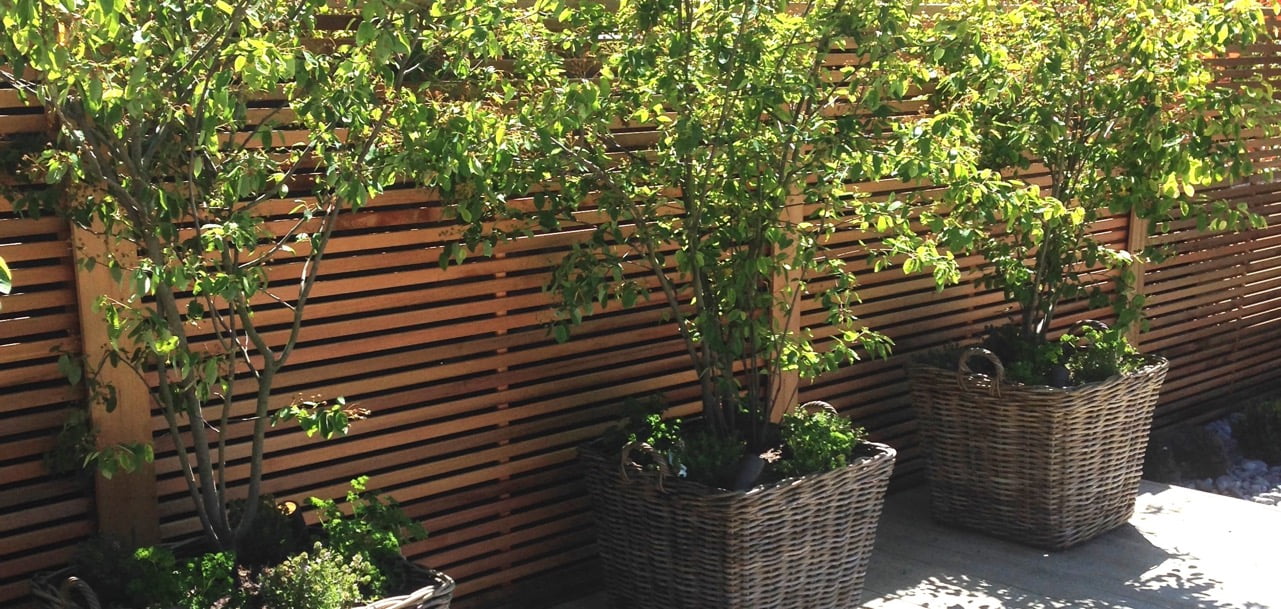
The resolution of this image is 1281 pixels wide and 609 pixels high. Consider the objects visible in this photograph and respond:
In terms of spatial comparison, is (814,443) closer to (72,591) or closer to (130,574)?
(130,574)

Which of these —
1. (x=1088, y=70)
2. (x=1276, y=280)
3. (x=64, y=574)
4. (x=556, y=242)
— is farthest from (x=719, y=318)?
(x=1276, y=280)

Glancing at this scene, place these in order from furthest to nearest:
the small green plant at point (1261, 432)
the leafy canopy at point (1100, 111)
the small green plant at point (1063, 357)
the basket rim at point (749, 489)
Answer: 1. the small green plant at point (1261, 432)
2. the small green plant at point (1063, 357)
3. the leafy canopy at point (1100, 111)
4. the basket rim at point (749, 489)

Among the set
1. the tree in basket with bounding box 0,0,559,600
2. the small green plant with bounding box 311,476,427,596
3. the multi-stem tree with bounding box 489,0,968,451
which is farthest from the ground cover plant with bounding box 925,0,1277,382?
the small green plant with bounding box 311,476,427,596

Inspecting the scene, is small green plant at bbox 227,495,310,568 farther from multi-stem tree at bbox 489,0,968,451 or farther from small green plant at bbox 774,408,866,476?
small green plant at bbox 774,408,866,476

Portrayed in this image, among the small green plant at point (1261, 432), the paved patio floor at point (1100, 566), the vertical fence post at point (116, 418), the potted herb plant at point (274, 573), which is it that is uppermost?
the vertical fence post at point (116, 418)

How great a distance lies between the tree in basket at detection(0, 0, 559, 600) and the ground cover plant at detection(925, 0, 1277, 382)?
5.87 ft

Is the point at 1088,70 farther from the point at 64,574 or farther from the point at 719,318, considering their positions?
the point at 64,574

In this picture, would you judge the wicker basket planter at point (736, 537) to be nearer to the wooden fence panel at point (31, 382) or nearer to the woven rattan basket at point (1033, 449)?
the woven rattan basket at point (1033, 449)

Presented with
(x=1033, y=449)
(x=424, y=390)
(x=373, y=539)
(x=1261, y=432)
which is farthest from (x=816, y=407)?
(x=1261, y=432)

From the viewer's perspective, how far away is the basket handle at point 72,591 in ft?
10.0

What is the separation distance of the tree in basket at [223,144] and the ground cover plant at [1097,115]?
1789 millimetres

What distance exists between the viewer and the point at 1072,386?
5156 mm

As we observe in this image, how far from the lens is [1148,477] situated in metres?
6.43

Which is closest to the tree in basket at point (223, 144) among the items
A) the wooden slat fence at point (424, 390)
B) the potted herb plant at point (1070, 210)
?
the wooden slat fence at point (424, 390)
